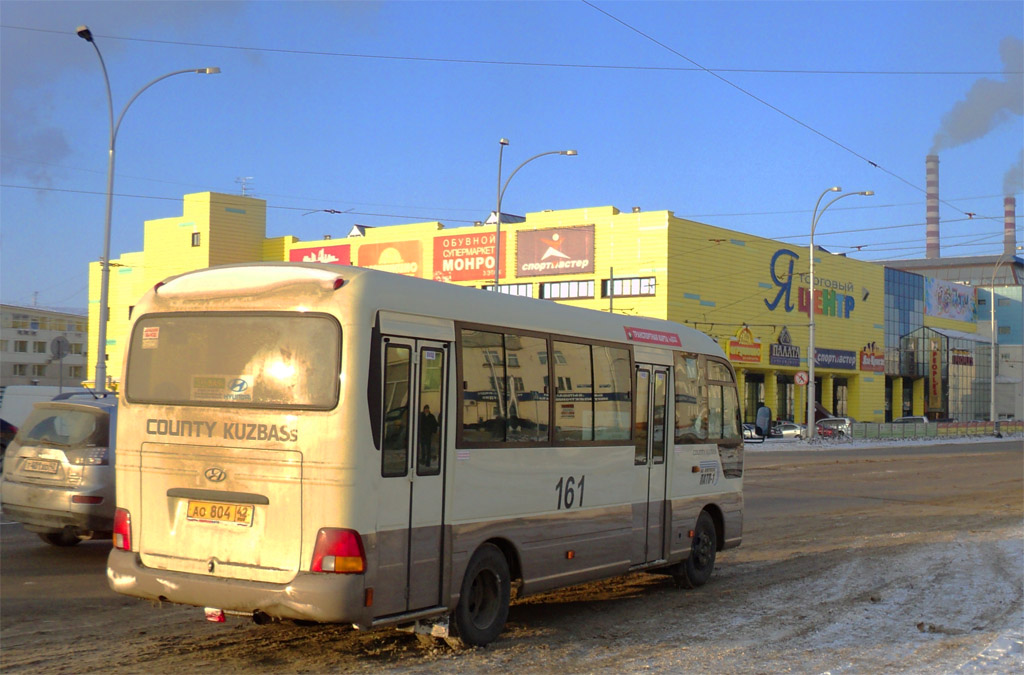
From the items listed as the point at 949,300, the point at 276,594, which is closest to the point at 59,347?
the point at 276,594

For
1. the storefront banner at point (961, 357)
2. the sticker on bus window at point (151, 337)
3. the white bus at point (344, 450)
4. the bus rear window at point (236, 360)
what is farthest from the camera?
the storefront banner at point (961, 357)

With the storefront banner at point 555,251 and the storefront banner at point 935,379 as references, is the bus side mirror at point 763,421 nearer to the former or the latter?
the storefront banner at point 555,251

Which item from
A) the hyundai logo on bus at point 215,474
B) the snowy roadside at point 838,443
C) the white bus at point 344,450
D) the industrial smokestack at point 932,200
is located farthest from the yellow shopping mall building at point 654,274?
the industrial smokestack at point 932,200

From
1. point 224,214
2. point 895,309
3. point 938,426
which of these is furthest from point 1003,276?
point 224,214

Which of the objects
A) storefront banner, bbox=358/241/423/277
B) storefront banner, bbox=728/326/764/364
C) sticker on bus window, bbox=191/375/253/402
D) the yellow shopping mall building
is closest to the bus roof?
sticker on bus window, bbox=191/375/253/402

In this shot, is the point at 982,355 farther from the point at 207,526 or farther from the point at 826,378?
the point at 207,526

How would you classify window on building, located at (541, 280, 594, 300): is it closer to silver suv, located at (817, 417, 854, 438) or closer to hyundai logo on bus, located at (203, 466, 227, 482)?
silver suv, located at (817, 417, 854, 438)

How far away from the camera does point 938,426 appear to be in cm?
6131

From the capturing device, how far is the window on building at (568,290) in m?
59.4

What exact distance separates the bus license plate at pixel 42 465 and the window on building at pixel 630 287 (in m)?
47.0

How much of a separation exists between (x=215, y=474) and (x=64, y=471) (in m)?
5.07

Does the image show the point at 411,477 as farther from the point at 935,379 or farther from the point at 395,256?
the point at 935,379

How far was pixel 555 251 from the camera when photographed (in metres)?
60.1

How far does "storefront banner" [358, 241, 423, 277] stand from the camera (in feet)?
213
